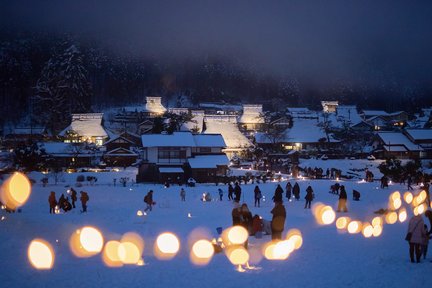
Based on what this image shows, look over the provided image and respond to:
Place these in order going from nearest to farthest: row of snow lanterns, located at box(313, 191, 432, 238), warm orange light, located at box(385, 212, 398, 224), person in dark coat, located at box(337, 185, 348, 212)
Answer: row of snow lanterns, located at box(313, 191, 432, 238), warm orange light, located at box(385, 212, 398, 224), person in dark coat, located at box(337, 185, 348, 212)

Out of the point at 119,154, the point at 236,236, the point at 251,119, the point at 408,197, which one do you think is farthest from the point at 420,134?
the point at 236,236

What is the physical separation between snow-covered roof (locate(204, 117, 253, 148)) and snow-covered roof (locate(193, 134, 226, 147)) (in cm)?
1376

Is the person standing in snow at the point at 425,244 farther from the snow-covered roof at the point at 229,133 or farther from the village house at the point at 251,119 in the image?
the village house at the point at 251,119

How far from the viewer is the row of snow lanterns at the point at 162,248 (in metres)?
11.6

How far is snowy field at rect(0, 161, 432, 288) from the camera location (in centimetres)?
958

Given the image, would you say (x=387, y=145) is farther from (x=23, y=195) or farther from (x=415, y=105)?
(x=415, y=105)

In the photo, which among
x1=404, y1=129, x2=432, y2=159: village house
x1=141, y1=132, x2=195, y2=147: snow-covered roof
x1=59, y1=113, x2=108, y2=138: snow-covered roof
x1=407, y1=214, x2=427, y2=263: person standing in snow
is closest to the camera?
x1=407, y1=214, x2=427, y2=263: person standing in snow

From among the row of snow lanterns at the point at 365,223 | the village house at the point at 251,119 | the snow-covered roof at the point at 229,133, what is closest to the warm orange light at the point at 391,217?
the row of snow lanterns at the point at 365,223

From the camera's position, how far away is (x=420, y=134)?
62281mm

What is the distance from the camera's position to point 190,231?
626 inches

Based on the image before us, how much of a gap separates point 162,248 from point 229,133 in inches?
1967

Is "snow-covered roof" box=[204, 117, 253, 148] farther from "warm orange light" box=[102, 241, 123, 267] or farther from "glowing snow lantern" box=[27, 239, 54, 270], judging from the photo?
"glowing snow lantern" box=[27, 239, 54, 270]

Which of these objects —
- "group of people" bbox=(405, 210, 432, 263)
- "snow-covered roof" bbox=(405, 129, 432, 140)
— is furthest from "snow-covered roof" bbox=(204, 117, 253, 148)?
"group of people" bbox=(405, 210, 432, 263)

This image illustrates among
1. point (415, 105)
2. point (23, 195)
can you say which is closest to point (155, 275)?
point (23, 195)
